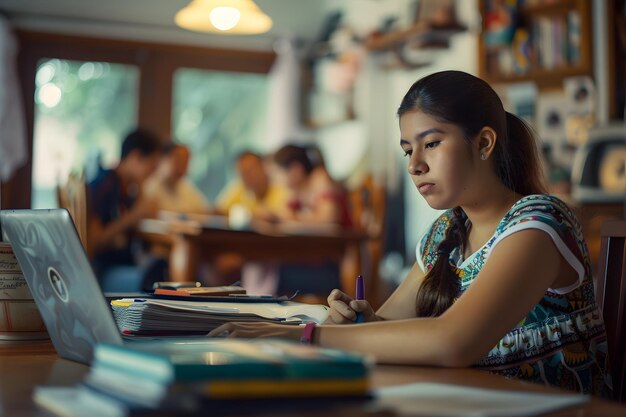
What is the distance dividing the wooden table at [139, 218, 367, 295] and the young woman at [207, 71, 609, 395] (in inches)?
90.8

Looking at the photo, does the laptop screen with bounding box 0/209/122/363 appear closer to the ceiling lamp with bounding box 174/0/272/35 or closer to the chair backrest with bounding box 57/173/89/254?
the chair backrest with bounding box 57/173/89/254

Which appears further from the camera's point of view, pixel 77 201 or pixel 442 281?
pixel 77 201

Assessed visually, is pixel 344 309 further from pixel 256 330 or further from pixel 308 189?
pixel 308 189

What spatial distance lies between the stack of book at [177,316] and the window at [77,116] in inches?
223

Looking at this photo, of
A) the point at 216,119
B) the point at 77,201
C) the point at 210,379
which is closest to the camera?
the point at 210,379

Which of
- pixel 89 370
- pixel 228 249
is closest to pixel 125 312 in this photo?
pixel 89 370

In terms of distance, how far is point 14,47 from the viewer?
6230 mm

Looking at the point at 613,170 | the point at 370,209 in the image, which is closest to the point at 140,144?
the point at 370,209

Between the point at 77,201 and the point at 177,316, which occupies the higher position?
→ the point at 77,201

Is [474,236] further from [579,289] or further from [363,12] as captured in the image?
[363,12]

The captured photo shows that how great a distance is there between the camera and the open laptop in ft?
2.58

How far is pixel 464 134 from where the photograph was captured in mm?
1178

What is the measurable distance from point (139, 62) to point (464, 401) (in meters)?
6.41

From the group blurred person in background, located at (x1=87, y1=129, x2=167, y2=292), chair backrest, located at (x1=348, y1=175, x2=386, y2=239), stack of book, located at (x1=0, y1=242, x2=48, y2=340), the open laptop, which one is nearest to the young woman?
the open laptop
